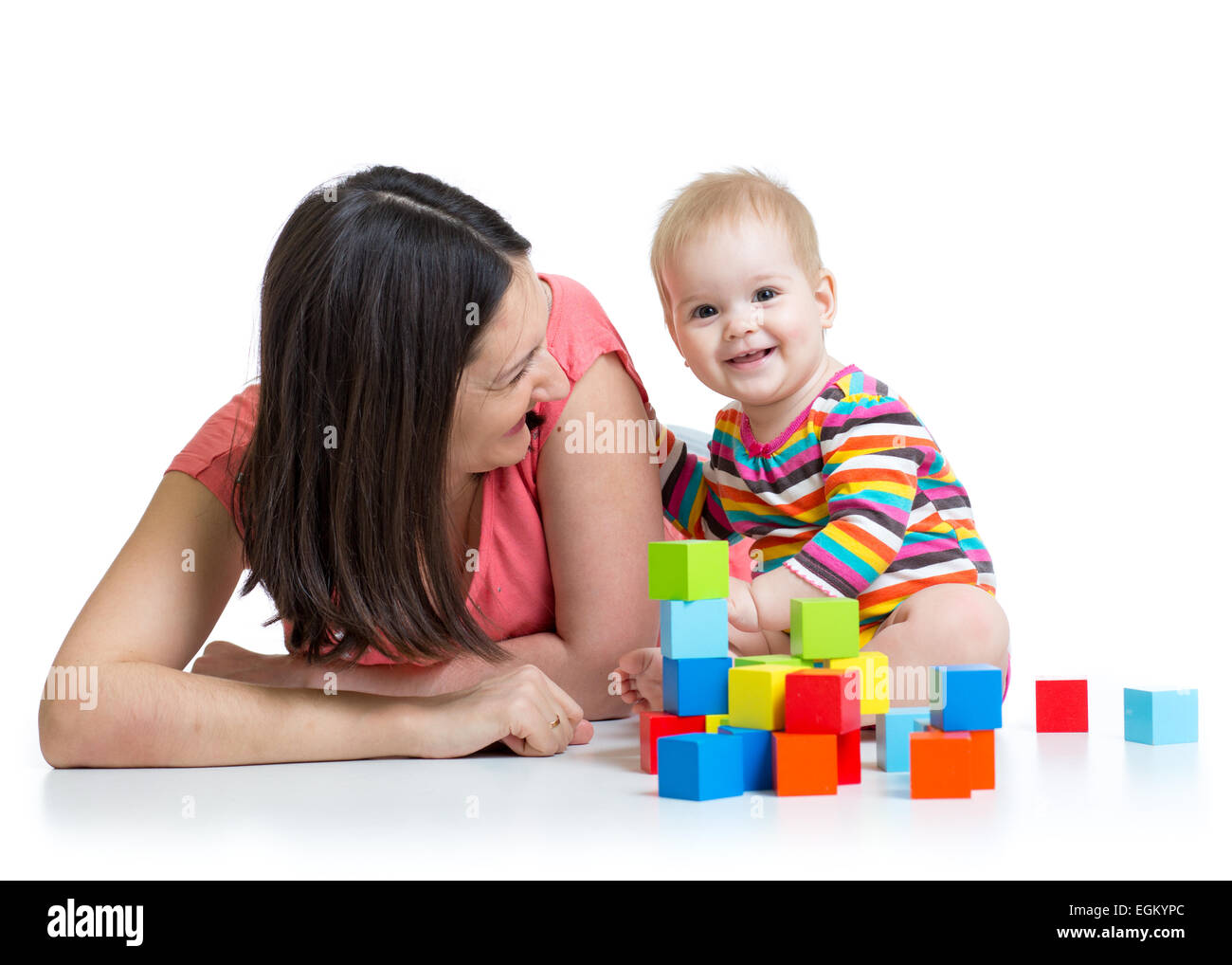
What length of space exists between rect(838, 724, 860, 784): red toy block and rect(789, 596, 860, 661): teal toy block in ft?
0.41

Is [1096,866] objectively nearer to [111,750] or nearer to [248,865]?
[248,865]

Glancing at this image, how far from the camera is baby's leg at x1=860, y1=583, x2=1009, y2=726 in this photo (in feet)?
6.97

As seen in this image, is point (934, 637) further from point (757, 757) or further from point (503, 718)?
point (503, 718)

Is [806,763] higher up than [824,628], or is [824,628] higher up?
[824,628]

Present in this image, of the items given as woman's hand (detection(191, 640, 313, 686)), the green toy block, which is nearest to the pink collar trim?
the green toy block

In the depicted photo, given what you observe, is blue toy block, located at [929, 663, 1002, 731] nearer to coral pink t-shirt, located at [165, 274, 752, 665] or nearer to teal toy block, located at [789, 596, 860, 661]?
teal toy block, located at [789, 596, 860, 661]

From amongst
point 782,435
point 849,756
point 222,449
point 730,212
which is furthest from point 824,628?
point 222,449

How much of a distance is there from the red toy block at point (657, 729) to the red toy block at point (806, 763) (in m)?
0.16

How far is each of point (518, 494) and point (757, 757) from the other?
68 centimetres

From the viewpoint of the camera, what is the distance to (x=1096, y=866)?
54.5 inches

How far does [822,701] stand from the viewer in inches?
68.1

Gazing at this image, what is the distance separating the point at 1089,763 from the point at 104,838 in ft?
4.53

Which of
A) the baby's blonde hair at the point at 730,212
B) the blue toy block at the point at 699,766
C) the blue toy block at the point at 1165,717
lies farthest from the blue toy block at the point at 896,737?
the baby's blonde hair at the point at 730,212
